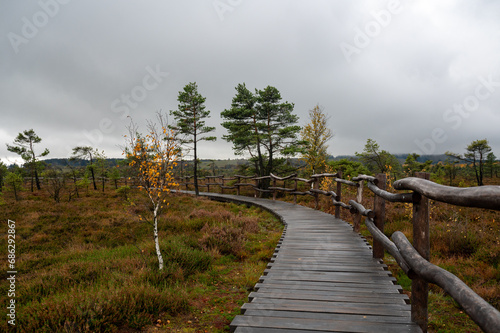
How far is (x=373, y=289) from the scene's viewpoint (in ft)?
10.7

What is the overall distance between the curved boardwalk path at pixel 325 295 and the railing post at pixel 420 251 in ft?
0.40

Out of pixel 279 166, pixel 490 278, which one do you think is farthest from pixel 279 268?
pixel 279 166

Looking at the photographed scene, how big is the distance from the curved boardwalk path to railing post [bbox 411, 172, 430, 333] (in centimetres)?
12

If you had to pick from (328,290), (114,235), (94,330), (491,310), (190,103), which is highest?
(190,103)

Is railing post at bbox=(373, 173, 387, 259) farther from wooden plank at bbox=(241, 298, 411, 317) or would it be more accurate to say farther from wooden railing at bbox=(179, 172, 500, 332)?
wooden plank at bbox=(241, 298, 411, 317)

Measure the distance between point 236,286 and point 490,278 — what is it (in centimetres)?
479

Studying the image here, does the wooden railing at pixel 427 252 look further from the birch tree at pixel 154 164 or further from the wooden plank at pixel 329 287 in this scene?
the birch tree at pixel 154 164

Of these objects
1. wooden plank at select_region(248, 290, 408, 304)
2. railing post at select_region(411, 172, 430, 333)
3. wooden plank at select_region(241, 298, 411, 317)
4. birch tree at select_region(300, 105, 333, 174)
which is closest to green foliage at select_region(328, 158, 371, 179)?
Answer: birch tree at select_region(300, 105, 333, 174)

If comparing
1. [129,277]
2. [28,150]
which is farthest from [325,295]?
[28,150]

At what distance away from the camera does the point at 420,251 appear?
2453mm

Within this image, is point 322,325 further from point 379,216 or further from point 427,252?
point 379,216

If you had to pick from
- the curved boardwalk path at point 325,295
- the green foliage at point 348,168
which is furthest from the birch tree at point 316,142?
the curved boardwalk path at point 325,295

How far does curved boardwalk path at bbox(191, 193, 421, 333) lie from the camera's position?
249 centimetres

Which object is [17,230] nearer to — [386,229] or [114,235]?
[114,235]
